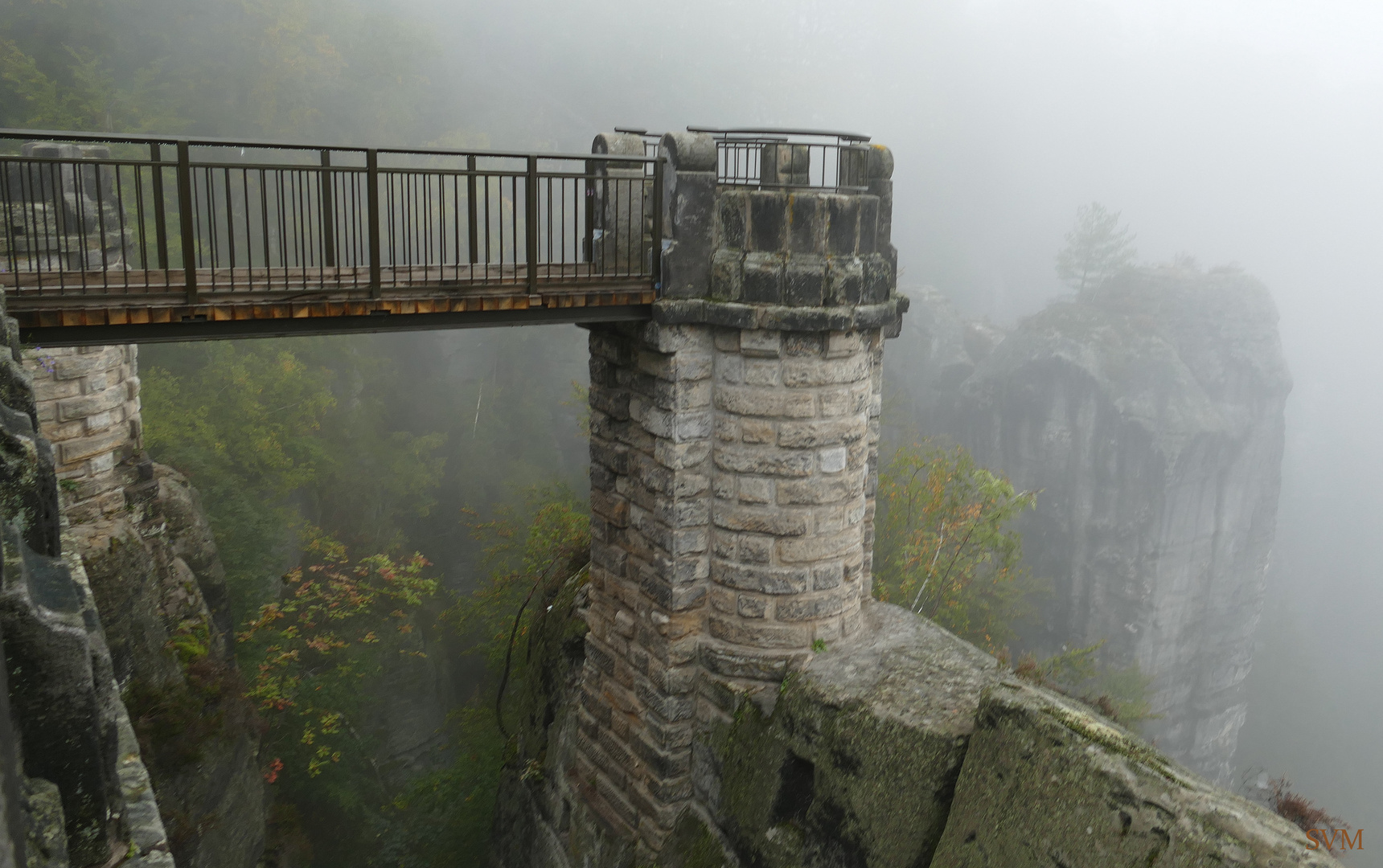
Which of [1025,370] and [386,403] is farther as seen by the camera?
[1025,370]

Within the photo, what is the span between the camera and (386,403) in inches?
1299

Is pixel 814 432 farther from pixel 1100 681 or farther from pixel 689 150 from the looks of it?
pixel 1100 681

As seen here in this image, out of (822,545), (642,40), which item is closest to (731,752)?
(822,545)

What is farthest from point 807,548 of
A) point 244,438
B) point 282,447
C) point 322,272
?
point 282,447

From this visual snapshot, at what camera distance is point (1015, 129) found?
284 feet

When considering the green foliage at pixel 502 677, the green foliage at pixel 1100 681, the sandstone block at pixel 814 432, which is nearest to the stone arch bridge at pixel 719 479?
the sandstone block at pixel 814 432

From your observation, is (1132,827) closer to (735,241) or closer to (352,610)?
(735,241)

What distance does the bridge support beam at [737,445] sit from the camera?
8133 millimetres

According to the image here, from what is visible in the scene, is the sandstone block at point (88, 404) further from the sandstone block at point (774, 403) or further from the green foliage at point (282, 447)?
the green foliage at point (282, 447)

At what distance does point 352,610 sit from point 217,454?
5.03m

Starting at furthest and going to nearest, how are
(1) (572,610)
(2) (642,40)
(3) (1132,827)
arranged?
1. (2) (642,40)
2. (1) (572,610)
3. (3) (1132,827)

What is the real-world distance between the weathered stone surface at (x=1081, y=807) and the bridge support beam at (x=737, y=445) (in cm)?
242

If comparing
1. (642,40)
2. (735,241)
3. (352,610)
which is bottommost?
(352,610)

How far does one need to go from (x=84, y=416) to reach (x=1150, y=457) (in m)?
44.7
